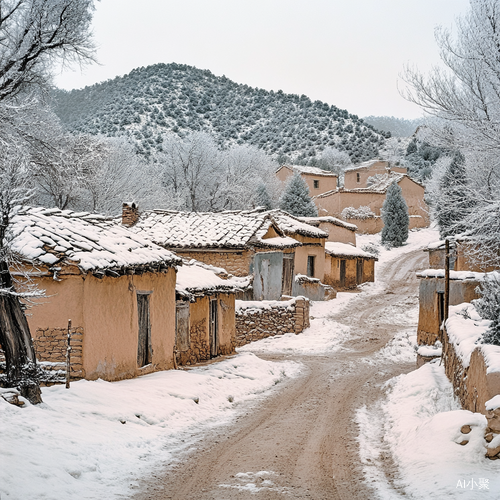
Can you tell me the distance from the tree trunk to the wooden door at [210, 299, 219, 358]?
29.6 feet

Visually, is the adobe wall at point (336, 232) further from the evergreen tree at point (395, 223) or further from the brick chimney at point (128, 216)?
the brick chimney at point (128, 216)

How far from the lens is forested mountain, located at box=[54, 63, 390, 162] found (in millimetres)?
66500

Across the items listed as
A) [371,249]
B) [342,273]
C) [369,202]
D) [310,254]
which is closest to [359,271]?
[342,273]

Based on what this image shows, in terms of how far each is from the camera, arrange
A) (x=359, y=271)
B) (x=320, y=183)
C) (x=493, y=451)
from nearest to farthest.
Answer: (x=493, y=451)
(x=359, y=271)
(x=320, y=183)

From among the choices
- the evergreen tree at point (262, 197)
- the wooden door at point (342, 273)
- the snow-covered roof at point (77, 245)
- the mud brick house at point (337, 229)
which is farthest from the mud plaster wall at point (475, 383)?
the evergreen tree at point (262, 197)

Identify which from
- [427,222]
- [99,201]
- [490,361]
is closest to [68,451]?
[490,361]

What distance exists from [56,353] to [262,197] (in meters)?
36.4

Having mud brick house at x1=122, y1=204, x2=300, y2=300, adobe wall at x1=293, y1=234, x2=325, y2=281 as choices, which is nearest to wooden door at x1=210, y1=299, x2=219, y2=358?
mud brick house at x1=122, y1=204, x2=300, y2=300

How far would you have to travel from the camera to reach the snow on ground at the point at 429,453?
17.3ft

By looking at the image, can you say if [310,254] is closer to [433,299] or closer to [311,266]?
[311,266]

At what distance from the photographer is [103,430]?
7.37 meters

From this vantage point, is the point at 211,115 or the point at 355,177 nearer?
the point at 355,177

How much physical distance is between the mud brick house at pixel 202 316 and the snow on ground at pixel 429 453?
6.55 m

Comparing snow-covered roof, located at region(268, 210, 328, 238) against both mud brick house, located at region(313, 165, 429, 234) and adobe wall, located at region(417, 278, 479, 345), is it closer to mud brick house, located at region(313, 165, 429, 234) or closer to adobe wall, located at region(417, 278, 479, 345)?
adobe wall, located at region(417, 278, 479, 345)
